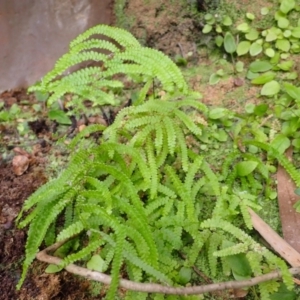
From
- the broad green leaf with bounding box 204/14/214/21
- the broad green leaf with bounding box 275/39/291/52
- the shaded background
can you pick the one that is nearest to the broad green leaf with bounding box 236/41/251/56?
the broad green leaf with bounding box 275/39/291/52

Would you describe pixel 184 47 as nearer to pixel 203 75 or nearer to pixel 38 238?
pixel 203 75

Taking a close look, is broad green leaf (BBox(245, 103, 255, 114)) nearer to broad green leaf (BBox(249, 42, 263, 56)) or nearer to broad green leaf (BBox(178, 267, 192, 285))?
broad green leaf (BBox(249, 42, 263, 56))

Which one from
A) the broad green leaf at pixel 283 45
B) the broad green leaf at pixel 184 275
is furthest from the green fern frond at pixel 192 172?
the broad green leaf at pixel 283 45

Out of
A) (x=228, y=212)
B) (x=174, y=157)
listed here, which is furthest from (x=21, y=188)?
(x=228, y=212)

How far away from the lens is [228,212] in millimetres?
2725

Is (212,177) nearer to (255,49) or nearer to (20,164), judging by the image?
(255,49)

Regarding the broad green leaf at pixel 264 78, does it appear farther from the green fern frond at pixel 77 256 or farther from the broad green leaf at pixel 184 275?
the green fern frond at pixel 77 256

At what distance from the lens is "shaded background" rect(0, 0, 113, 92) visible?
4168 millimetres

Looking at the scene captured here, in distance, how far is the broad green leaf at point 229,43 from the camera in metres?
3.68

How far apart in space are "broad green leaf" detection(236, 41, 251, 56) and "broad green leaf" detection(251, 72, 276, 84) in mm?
317

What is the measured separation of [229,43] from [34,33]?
6.89 ft

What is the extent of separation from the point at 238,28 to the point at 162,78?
1320 mm

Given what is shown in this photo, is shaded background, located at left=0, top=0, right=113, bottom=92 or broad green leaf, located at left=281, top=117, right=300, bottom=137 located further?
shaded background, located at left=0, top=0, right=113, bottom=92

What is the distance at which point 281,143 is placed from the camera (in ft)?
9.79
